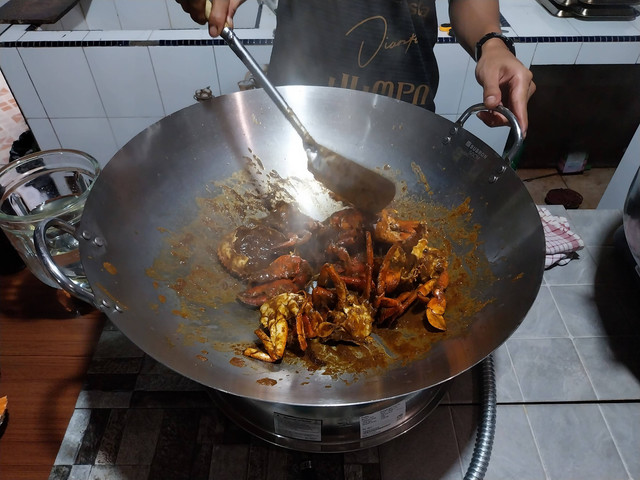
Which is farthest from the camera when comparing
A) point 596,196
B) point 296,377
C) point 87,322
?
point 596,196

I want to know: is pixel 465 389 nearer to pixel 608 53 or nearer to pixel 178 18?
pixel 608 53

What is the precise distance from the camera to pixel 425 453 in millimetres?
957

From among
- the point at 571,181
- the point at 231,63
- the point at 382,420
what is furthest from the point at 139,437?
the point at 571,181

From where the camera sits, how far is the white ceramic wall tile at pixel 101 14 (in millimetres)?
2879

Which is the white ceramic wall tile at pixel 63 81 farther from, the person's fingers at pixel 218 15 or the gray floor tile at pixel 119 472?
the gray floor tile at pixel 119 472

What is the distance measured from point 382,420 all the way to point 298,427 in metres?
0.18

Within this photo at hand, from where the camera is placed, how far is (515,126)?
1084 millimetres

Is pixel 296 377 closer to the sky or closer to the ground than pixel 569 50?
closer to the sky

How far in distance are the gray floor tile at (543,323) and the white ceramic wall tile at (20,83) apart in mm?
2987

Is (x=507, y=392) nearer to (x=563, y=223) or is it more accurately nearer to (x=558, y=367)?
(x=558, y=367)

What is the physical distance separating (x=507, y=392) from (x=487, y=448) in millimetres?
193

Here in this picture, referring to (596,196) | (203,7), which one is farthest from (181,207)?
(596,196)

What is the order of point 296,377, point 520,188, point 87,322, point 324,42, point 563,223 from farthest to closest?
point 324,42 < point 563,223 < point 87,322 < point 520,188 < point 296,377

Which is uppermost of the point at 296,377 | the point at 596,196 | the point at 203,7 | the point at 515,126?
the point at 203,7
